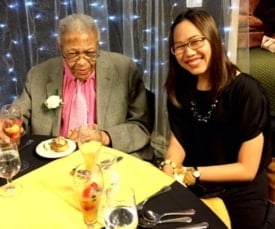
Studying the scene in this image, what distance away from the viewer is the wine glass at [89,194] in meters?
1.26

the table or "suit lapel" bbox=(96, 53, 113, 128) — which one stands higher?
"suit lapel" bbox=(96, 53, 113, 128)

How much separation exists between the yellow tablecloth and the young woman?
364 millimetres

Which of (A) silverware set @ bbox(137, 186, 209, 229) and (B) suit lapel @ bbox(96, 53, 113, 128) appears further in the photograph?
(B) suit lapel @ bbox(96, 53, 113, 128)

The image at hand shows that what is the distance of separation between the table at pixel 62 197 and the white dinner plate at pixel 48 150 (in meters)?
0.03

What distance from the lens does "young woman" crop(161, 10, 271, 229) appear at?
1867 mm

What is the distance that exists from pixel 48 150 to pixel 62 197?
0.34 m

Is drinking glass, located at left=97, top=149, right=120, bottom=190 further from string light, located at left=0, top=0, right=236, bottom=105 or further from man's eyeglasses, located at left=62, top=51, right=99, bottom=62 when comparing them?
string light, located at left=0, top=0, right=236, bottom=105

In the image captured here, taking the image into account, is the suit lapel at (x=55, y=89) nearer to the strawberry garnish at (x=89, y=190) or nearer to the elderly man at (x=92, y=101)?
the elderly man at (x=92, y=101)

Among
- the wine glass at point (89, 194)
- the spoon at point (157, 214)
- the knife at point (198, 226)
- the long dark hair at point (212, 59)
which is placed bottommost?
the knife at point (198, 226)

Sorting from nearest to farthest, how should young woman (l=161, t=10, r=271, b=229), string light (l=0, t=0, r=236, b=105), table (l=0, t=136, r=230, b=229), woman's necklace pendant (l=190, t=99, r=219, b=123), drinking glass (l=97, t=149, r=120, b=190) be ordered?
table (l=0, t=136, r=230, b=229), drinking glass (l=97, t=149, r=120, b=190), young woman (l=161, t=10, r=271, b=229), woman's necklace pendant (l=190, t=99, r=219, b=123), string light (l=0, t=0, r=236, b=105)

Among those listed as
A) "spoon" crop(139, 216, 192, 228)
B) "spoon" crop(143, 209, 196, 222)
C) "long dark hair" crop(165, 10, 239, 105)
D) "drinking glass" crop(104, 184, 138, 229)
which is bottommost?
"spoon" crop(139, 216, 192, 228)

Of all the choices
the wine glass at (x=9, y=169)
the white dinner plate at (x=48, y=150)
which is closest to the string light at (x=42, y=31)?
the white dinner plate at (x=48, y=150)

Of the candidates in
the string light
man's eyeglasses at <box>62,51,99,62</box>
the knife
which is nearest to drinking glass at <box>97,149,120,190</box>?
the knife

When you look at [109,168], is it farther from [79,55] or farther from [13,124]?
[79,55]
